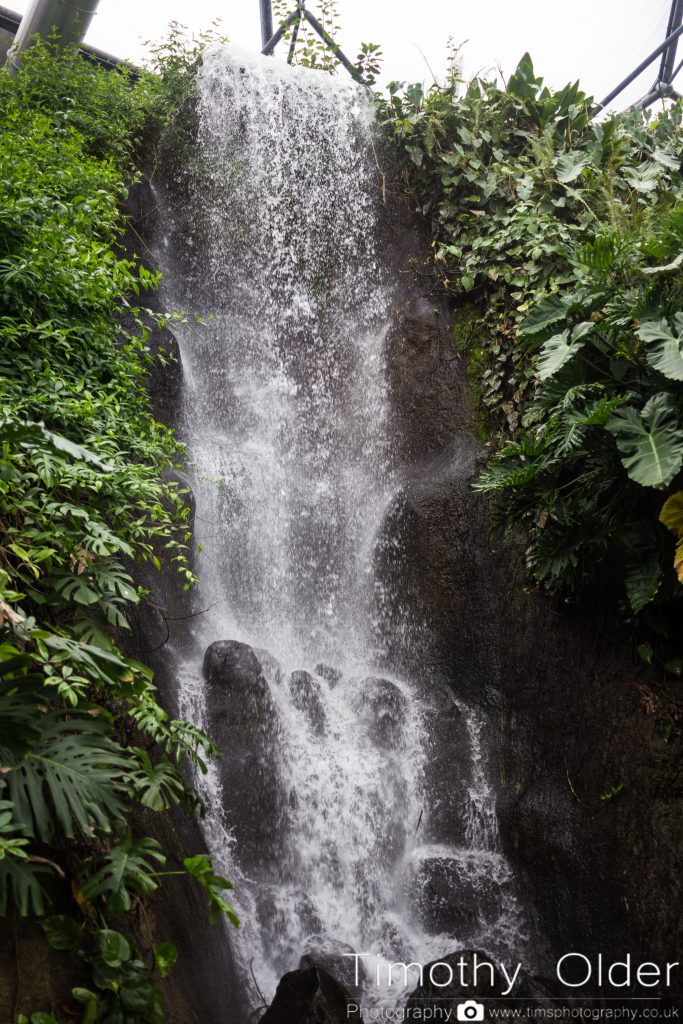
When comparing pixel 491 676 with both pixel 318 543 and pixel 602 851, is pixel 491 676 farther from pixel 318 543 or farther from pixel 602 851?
pixel 318 543

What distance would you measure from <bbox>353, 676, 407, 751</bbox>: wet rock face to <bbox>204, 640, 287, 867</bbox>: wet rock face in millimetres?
728

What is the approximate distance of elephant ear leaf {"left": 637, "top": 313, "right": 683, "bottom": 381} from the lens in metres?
3.56

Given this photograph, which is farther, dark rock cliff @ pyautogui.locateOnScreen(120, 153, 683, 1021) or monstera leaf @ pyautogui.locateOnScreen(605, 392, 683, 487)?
dark rock cliff @ pyautogui.locateOnScreen(120, 153, 683, 1021)

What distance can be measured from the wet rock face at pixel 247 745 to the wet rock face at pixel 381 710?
0.73m

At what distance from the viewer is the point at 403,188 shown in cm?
720

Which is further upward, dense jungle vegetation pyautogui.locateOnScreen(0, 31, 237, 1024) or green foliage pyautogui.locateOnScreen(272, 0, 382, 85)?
green foliage pyautogui.locateOnScreen(272, 0, 382, 85)

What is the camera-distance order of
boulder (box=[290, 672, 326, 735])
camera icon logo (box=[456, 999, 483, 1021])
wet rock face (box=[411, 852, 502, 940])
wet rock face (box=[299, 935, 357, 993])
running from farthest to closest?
boulder (box=[290, 672, 326, 735]), wet rock face (box=[411, 852, 502, 940]), wet rock face (box=[299, 935, 357, 993]), camera icon logo (box=[456, 999, 483, 1021])

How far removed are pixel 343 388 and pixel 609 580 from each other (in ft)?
11.5

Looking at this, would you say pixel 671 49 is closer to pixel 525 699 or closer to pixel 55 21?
pixel 55 21

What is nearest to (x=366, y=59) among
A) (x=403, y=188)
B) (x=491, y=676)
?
(x=403, y=188)

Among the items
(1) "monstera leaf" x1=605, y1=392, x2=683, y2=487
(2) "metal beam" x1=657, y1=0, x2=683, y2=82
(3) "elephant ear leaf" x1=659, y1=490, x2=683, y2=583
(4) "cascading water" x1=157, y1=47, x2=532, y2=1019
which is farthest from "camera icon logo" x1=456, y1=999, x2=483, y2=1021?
(2) "metal beam" x1=657, y1=0, x2=683, y2=82

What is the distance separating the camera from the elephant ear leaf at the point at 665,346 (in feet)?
11.7

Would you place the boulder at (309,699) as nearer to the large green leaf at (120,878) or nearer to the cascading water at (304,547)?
the cascading water at (304,547)

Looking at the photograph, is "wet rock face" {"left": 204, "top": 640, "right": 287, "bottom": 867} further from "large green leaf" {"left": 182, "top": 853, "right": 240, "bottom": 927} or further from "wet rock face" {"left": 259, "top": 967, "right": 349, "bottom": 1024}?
"large green leaf" {"left": 182, "top": 853, "right": 240, "bottom": 927}
